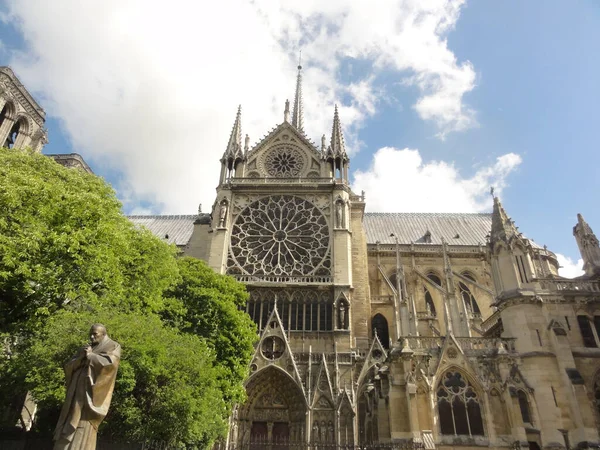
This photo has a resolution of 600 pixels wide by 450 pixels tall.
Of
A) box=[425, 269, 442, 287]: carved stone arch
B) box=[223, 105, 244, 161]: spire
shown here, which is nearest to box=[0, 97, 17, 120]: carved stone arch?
box=[223, 105, 244, 161]: spire

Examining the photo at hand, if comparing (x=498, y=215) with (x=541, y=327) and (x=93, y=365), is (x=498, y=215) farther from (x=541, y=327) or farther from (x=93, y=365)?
(x=93, y=365)

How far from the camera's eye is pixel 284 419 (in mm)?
24781

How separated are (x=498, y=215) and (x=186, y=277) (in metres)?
16.0

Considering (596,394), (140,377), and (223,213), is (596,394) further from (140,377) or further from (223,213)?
(223,213)

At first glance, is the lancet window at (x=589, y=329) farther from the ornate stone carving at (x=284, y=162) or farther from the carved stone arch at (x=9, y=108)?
the carved stone arch at (x=9, y=108)

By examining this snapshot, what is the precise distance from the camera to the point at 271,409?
2498 cm

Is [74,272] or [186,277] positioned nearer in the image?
[74,272]

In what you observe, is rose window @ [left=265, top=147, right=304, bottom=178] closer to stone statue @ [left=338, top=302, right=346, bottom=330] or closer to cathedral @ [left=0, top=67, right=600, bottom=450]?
cathedral @ [left=0, top=67, right=600, bottom=450]

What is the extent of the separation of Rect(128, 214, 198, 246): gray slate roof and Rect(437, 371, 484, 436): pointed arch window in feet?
105

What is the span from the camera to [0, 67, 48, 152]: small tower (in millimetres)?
32812

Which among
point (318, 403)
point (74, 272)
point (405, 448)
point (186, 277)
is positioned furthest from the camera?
point (318, 403)

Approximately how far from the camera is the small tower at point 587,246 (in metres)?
20.7

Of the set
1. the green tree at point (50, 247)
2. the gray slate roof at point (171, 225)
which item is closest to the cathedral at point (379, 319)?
the gray slate roof at point (171, 225)

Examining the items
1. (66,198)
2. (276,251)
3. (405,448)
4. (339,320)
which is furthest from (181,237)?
(405,448)
